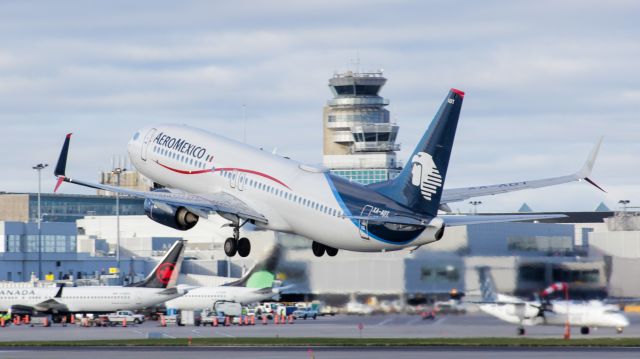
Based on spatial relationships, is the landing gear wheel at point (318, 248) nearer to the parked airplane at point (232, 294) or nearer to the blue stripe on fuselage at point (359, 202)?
the blue stripe on fuselage at point (359, 202)

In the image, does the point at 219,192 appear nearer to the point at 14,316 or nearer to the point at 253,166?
the point at 253,166

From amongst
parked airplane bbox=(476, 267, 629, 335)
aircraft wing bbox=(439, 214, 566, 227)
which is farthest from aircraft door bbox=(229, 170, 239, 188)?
parked airplane bbox=(476, 267, 629, 335)

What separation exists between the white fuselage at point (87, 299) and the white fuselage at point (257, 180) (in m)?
51.9

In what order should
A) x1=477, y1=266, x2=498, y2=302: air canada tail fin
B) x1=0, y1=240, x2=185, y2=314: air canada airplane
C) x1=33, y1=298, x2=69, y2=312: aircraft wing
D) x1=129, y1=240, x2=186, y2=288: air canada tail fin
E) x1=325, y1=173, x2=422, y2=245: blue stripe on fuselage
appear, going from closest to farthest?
x1=325, y1=173, x2=422, y2=245: blue stripe on fuselage
x1=477, y1=266, x2=498, y2=302: air canada tail fin
x1=0, y1=240, x2=185, y2=314: air canada airplane
x1=129, y1=240, x2=186, y2=288: air canada tail fin
x1=33, y1=298, x2=69, y2=312: aircraft wing

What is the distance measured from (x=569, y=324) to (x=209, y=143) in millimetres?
30760

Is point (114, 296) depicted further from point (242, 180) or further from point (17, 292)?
point (242, 180)

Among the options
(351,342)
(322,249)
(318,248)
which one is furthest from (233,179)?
(351,342)

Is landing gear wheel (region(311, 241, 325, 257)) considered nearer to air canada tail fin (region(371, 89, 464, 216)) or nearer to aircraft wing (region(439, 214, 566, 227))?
air canada tail fin (region(371, 89, 464, 216))

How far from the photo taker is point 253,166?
6938 centimetres

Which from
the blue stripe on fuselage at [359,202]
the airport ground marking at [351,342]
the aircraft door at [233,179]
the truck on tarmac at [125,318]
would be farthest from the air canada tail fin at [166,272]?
the blue stripe on fuselage at [359,202]

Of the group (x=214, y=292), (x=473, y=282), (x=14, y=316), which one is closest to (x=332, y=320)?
(x=214, y=292)

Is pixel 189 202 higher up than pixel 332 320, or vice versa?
pixel 189 202

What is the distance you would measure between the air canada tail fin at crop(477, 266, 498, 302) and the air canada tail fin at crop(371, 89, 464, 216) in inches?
732

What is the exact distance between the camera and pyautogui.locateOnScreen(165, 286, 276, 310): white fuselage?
5177 inches
